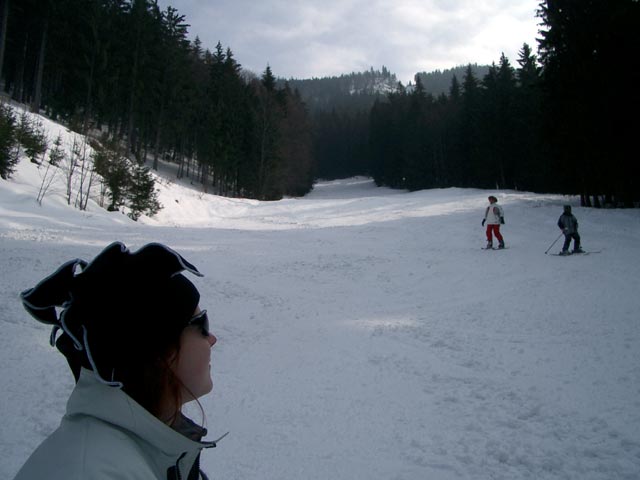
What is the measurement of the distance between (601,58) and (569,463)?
24.6 meters

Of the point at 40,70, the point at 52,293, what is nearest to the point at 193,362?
the point at 52,293

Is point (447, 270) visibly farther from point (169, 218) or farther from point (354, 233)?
point (169, 218)

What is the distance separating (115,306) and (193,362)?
35cm

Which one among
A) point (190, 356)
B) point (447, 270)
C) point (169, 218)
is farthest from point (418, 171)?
point (190, 356)

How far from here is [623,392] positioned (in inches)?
187

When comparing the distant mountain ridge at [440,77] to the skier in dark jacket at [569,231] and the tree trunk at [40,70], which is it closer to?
the tree trunk at [40,70]

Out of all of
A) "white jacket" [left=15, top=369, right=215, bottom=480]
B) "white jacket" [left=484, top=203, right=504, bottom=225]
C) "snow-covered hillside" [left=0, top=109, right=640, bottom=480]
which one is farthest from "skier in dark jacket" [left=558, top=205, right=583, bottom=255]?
"white jacket" [left=15, top=369, right=215, bottom=480]

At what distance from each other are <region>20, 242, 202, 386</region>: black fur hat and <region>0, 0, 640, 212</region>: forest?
58.2 feet

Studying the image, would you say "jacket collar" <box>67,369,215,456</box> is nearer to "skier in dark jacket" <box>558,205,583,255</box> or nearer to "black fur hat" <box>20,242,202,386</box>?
"black fur hat" <box>20,242,202,386</box>

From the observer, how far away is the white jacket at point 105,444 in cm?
93

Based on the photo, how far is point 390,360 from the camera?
19.6 ft

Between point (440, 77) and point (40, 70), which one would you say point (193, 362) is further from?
point (440, 77)

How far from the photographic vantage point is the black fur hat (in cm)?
118

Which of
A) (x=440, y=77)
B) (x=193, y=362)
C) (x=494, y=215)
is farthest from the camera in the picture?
(x=440, y=77)
